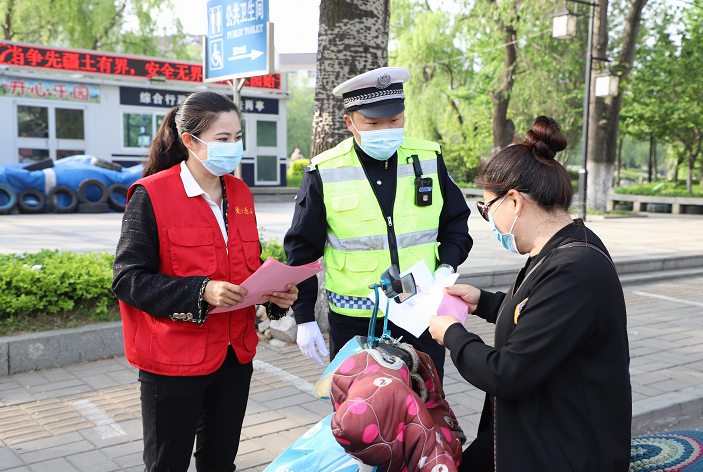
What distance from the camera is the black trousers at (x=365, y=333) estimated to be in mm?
2766

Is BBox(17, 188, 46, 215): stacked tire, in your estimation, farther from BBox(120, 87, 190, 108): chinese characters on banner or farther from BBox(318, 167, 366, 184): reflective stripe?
BBox(318, 167, 366, 184): reflective stripe

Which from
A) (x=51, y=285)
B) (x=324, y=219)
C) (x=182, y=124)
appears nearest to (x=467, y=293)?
(x=324, y=219)

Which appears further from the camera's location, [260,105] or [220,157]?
[260,105]

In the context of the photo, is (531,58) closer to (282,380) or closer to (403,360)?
(282,380)

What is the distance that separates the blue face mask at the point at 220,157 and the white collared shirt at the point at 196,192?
7 centimetres

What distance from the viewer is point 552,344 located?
1.58 m

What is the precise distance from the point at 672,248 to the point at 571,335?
37.2 ft

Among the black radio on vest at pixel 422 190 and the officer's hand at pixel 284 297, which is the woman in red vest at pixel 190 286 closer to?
the officer's hand at pixel 284 297

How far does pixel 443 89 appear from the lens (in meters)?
26.3

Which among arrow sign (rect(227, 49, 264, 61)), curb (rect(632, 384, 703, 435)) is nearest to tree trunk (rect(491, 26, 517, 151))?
arrow sign (rect(227, 49, 264, 61))

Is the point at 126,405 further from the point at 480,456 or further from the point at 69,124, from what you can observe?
the point at 69,124

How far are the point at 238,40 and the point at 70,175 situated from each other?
1082 cm

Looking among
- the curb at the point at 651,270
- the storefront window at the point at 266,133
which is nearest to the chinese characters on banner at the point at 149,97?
the storefront window at the point at 266,133

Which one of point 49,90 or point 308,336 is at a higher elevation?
point 49,90
